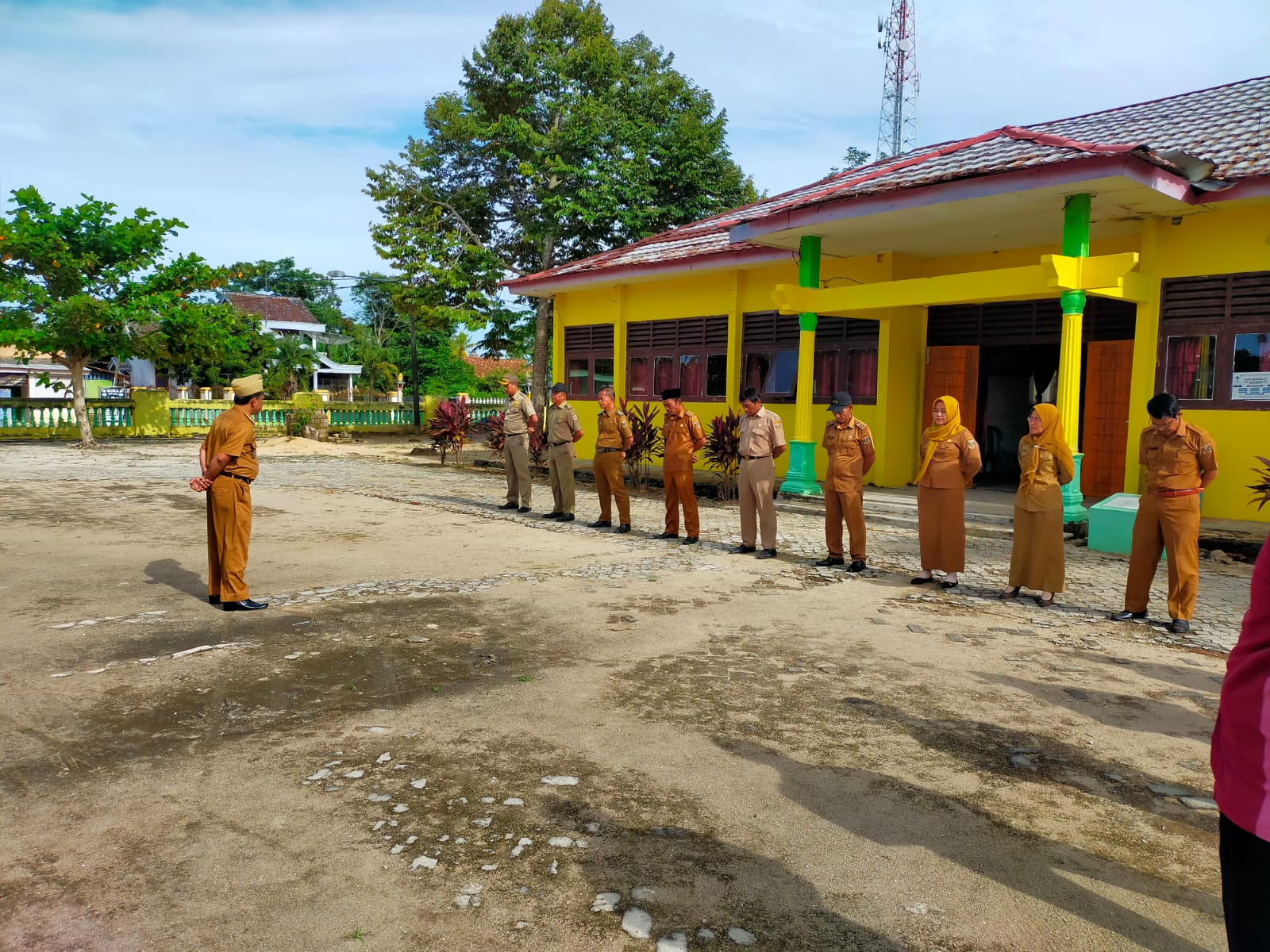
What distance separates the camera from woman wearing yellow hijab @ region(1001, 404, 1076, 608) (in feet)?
22.2

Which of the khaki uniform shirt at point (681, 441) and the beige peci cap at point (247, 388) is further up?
the beige peci cap at point (247, 388)

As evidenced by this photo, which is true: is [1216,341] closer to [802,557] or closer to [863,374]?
[863,374]

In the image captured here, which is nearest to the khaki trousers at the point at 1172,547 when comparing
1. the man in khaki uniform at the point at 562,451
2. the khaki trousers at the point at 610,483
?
the khaki trousers at the point at 610,483

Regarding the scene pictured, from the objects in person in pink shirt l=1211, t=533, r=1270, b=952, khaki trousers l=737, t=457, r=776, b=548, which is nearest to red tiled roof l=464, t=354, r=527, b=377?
khaki trousers l=737, t=457, r=776, b=548

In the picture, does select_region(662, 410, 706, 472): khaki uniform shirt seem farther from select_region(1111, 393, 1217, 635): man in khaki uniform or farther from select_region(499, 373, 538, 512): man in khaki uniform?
select_region(1111, 393, 1217, 635): man in khaki uniform

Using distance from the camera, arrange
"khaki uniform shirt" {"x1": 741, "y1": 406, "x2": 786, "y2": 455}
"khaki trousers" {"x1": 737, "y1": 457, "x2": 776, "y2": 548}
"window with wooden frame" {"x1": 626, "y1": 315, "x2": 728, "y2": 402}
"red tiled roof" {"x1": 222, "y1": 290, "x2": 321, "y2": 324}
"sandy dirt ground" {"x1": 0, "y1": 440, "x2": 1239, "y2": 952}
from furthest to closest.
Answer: "red tiled roof" {"x1": 222, "y1": 290, "x2": 321, "y2": 324} → "window with wooden frame" {"x1": 626, "y1": 315, "x2": 728, "y2": 402} → "khaki uniform shirt" {"x1": 741, "y1": 406, "x2": 786, "y2": 455} → "khaki trousers" {"x1": 737, "y1": 457, "x2": 776, "y2": 548} → "sandy dirt ground" {"x1": 0, "y1": 440, "x2": 1239, "y2": 952}

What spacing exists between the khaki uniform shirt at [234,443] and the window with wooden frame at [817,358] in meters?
8.38

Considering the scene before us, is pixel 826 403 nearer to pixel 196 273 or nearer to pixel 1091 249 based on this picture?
pixel 1091 249

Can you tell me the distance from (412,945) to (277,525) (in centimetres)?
824

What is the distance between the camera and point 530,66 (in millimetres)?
24031

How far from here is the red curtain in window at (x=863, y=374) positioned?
13594 millimetres

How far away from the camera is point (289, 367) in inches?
1484

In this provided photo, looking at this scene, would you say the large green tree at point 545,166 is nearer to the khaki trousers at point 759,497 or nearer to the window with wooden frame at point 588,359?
the window with wooden frame at point 588,359

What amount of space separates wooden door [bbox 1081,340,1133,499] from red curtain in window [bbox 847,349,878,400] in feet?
9.10
